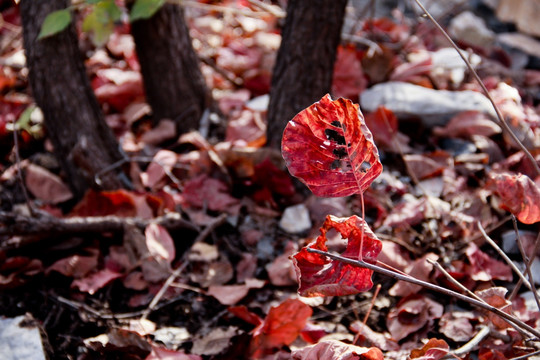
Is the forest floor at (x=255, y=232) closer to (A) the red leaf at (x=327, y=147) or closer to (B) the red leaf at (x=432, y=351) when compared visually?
(B) the red leaf at (x=432, y=351)

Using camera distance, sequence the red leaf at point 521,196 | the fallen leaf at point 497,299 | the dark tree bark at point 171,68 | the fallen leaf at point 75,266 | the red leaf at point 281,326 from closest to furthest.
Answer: the red leaf at point 521,196, the fallen leaf at point 497,299, the red leaf at point 281,326, the fallen leaf at point 75,266, the dark tree bark at point 171,68

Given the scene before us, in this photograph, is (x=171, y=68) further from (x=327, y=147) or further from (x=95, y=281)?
(x=327, y=147)

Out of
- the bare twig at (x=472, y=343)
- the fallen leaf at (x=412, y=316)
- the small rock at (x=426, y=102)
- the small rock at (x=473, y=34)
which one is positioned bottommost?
the fallen leaf at (x=412, y=316)

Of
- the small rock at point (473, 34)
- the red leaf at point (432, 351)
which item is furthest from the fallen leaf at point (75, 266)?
the small rock at point (473, 34)

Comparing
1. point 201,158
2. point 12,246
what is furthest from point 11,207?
point 201,158

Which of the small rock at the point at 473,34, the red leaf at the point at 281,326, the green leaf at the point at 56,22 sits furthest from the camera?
the small rock at the point at 473,34

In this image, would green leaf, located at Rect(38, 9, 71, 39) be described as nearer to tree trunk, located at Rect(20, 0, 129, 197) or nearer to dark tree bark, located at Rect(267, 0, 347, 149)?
tree trunk, located at Rect(20, 0, 129, 197)
